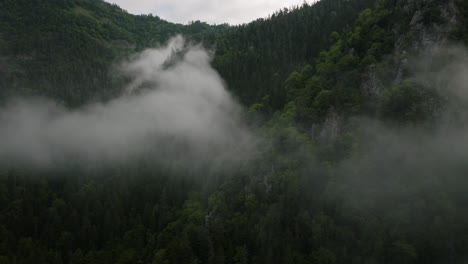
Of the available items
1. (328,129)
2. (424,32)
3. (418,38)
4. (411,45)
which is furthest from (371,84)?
(424,32)

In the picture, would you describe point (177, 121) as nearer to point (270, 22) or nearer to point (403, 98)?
point (270, 22)

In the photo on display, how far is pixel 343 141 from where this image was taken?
86.6 metres

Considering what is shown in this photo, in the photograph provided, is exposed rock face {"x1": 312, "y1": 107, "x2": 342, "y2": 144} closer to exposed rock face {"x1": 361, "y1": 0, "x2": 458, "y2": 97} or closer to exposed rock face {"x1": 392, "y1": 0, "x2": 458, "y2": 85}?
exposed rock face {"x1": 361, "y1": 0, "x2": 458, "y2": 97}

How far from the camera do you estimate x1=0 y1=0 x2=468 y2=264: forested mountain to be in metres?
70.0

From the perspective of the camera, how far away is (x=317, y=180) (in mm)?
86625

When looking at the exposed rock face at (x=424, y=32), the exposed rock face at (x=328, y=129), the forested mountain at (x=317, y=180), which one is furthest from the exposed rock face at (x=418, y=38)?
the exposed rock face at (x=328, y=129)

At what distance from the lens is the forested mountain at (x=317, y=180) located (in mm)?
70000

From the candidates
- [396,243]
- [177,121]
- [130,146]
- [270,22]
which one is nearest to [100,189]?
[130,146]

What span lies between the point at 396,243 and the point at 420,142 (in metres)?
27.6

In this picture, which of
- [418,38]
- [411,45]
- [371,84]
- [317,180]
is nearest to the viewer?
[317,180]

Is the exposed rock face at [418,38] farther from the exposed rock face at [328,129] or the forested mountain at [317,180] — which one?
the exposed rock face at [328,129]

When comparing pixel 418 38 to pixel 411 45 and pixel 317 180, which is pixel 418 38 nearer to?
pixel 411 45

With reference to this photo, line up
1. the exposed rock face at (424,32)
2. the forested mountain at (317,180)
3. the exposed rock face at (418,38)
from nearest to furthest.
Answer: the forested mountain at (317,180)
the exposed rock face at (424,32)
the exposed rock face at (418,38)

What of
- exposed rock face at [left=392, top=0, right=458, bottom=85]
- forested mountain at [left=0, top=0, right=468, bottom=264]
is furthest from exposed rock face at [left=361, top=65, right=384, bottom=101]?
exposed rock face at [left=392, top=0, right=458, bottom=85]
